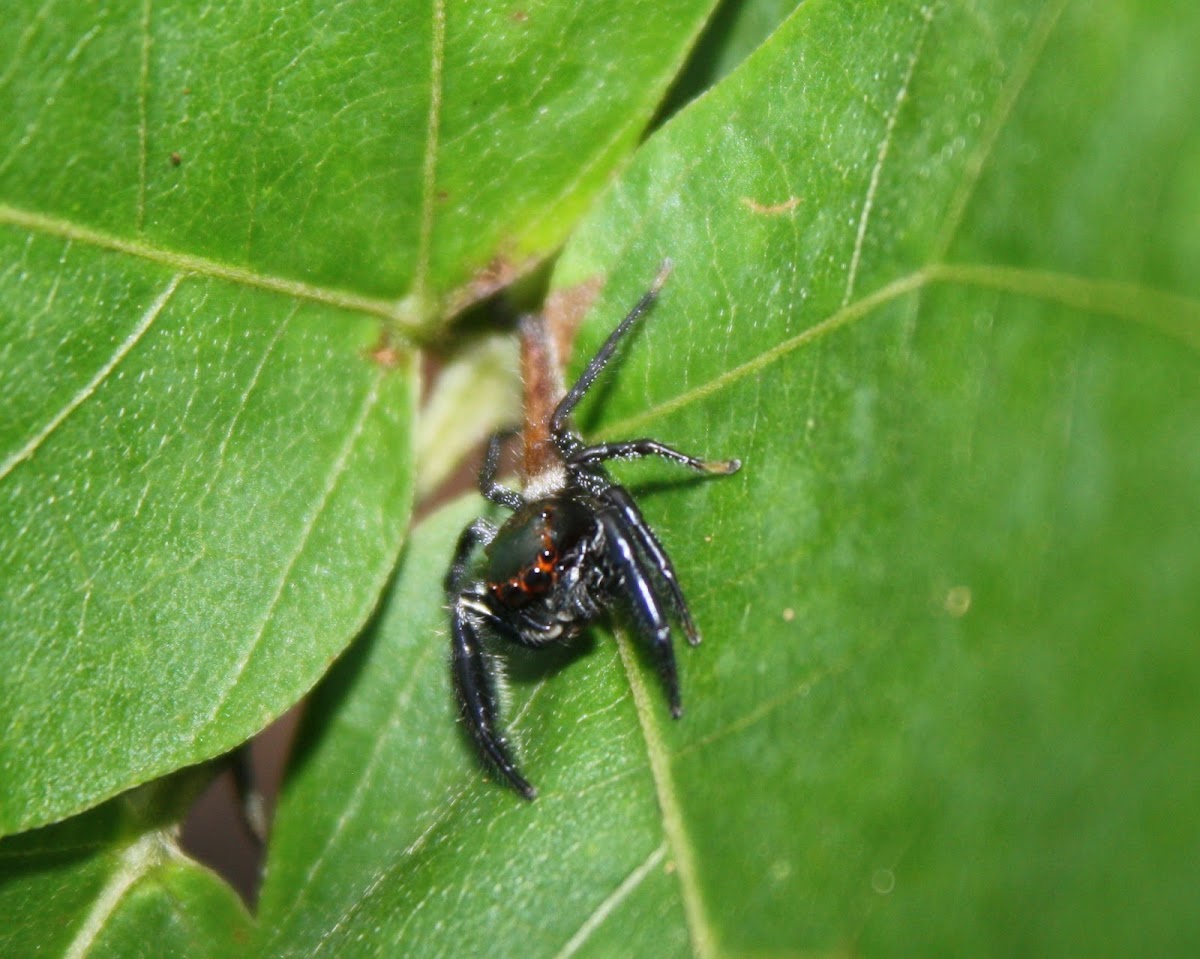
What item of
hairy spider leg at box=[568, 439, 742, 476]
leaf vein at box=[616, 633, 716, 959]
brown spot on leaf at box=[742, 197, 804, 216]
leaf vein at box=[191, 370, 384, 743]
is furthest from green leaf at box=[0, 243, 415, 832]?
Answer: brown spot on leaf at box=[742, 197, 804, 216]

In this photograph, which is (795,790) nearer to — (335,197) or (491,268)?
(491,268)

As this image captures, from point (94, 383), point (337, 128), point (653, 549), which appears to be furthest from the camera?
point (653, 549)

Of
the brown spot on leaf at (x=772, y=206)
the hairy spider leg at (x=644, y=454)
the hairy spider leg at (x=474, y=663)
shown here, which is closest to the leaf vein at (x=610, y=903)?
the hairy spider leg at (x=474, y=663)

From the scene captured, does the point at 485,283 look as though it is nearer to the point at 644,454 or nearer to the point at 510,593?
the point at 644,454

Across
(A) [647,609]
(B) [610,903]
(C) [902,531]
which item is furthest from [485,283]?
(B) [610,903]

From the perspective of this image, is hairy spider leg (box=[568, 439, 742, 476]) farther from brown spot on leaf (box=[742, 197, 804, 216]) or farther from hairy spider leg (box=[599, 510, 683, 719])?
brown spot on leaf (box=[742, 197, 804, 216])

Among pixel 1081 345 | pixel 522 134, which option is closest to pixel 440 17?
pixel 522 134
